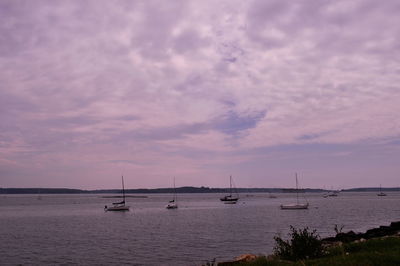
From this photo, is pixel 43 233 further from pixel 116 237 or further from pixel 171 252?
pixel 171 252

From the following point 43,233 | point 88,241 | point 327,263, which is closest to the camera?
point 327,263

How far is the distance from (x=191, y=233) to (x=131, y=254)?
17.0 m

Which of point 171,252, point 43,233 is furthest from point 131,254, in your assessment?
point 43,233

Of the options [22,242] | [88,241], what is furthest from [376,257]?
[22,242]

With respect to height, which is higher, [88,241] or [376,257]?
[376,257]

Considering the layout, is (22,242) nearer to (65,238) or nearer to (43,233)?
(65,238)

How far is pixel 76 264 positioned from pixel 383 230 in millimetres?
26855

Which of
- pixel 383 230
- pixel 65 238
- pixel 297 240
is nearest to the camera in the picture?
pixel 297 240

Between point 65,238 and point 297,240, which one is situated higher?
point 297,240

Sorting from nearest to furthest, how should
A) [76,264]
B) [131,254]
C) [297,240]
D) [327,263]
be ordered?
[327,263]
[297,240]
[76,264]
[131,254]

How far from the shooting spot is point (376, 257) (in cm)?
1395

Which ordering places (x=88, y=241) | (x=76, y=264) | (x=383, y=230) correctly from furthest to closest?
1. (x=88, y=241)
2. (x=383, y=230)
3. (x=76, y=264)

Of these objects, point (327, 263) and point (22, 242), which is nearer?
point (327, 263)

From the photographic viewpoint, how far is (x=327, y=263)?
1327 centimetres
